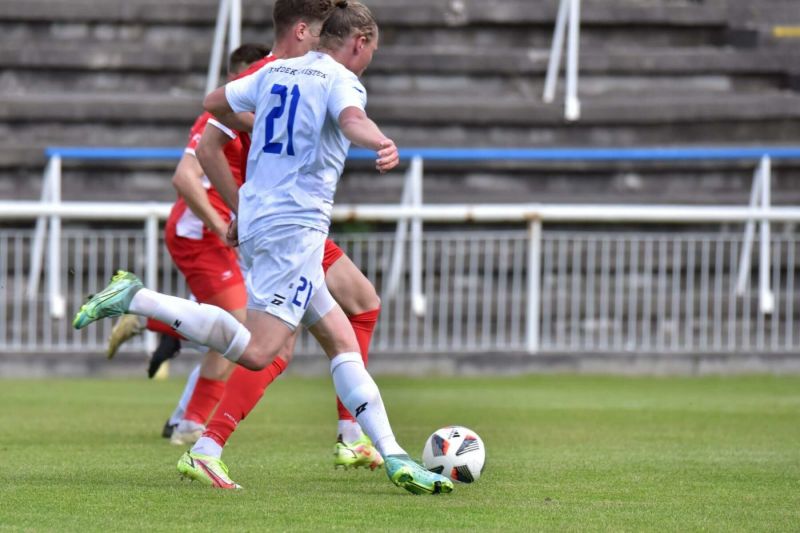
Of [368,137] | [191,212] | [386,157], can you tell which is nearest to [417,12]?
[191,212]

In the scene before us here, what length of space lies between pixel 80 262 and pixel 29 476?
7.91m

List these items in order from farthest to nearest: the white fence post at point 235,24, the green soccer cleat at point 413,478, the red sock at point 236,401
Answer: the white fence post at point 235,24
the red sock at point 236,401
the green soccer cleat at point 413,478

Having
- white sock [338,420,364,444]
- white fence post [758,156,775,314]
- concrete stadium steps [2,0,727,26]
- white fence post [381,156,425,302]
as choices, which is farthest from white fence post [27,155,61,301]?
white sock [338,420,364,444]

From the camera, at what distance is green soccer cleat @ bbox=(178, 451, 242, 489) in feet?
20.7

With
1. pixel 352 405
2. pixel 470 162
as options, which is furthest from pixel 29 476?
pixel 470 162

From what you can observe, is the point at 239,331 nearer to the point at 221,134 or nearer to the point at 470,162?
the point at 221,134

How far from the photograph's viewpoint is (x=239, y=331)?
630cm

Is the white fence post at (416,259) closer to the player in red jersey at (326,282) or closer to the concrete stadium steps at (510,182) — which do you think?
the concrete stadium steps at (510,182)

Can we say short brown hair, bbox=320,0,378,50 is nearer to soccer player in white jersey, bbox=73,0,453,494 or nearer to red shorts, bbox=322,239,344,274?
soccer player in white jersey, bbox=73,0,453,494

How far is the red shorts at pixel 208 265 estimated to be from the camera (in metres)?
8.85

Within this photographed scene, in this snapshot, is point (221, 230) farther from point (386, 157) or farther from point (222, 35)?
point (222, 35)

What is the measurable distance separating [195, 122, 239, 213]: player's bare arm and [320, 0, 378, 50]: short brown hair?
0.80m

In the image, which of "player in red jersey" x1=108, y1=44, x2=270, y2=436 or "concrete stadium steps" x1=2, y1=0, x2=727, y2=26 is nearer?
"player in red jersey" x1=108, y1=44, x2=270, y2=436

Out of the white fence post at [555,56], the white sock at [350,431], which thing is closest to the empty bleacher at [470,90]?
the white fence post at [555,56]
